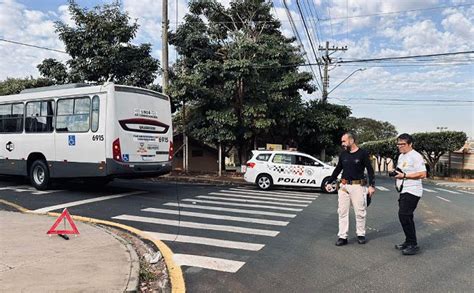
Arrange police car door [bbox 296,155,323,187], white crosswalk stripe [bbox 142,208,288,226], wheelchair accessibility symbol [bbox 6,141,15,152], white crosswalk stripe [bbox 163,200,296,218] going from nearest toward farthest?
white crosswalk stripe [bbox 142,208,288,226] → white crosswalk stripe [bbox 163,200,296,218] → wheelchair accessibility symbol [bbox 6,141,15,152] → police car door [bbox 296,155,323,187]

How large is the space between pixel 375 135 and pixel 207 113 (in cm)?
7285

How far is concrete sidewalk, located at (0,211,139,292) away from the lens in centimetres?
468

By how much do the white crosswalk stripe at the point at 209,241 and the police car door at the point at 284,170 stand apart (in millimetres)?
9424

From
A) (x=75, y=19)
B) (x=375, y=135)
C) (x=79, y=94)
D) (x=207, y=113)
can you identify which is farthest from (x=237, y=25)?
(x=375, y=135)

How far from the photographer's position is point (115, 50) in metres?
19.9

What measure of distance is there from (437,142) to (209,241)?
108 ft

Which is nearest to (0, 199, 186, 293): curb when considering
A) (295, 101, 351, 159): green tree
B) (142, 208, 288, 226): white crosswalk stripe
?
(142, 208, 288, 226): white crosswalk stripe

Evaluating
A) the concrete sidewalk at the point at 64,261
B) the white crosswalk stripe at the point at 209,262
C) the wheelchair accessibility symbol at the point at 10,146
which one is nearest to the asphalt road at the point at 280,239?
the white crosswalk stripe at the point at 209,262

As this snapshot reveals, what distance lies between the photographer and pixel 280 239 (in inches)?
291

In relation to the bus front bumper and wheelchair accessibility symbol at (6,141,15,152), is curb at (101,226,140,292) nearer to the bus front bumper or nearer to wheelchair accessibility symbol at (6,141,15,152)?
the bus front bumper

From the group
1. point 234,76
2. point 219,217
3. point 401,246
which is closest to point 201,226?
point 219,217

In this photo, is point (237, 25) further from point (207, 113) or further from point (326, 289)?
point (326, 289)

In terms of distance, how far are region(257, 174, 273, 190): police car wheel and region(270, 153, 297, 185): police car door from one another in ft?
0.65

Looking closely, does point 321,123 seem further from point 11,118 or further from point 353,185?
point 353,185
